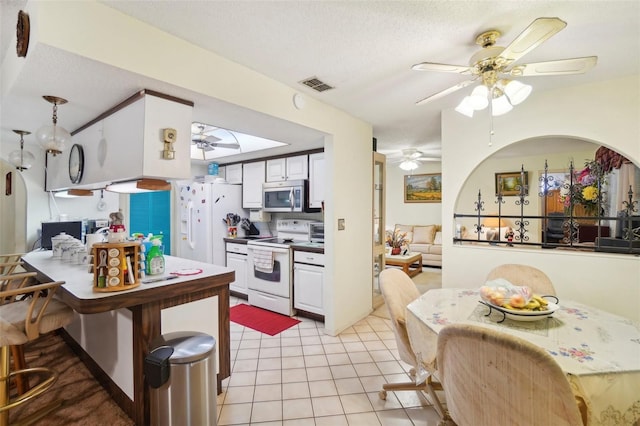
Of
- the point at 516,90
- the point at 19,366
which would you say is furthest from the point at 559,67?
the point at 19,366

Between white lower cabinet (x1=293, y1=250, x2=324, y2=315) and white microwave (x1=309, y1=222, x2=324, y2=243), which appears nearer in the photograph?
white lower cabinet (x1=293, y1=250, x2=324, y2=315)

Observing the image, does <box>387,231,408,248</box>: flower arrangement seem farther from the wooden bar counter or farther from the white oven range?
the wooden bar counter

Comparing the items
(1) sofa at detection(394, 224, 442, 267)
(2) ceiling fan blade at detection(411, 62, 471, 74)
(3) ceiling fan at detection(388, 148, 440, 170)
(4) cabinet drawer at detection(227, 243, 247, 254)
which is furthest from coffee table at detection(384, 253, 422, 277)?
(2) ceiling fan blade at detection(411, 62, 471, 74)

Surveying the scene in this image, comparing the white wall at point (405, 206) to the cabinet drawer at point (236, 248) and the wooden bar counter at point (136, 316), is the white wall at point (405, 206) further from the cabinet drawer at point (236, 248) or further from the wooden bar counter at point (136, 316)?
the wooden bar counter at point (136, 316)

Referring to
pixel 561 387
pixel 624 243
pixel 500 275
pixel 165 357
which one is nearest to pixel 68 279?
pixel 165 357

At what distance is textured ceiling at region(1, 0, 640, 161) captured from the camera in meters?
1.48

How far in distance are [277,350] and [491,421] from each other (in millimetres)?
2055

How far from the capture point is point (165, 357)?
4.77 feet

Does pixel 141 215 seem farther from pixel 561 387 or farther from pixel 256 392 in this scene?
pixel 561 387

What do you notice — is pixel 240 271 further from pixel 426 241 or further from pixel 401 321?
pixel 426 241

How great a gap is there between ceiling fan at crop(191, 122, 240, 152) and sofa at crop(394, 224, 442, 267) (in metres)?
4.06

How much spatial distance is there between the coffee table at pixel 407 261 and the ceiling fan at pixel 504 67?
3.06 m

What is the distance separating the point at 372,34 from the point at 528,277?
2076 mm

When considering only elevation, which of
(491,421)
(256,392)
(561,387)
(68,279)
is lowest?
(256,392)
